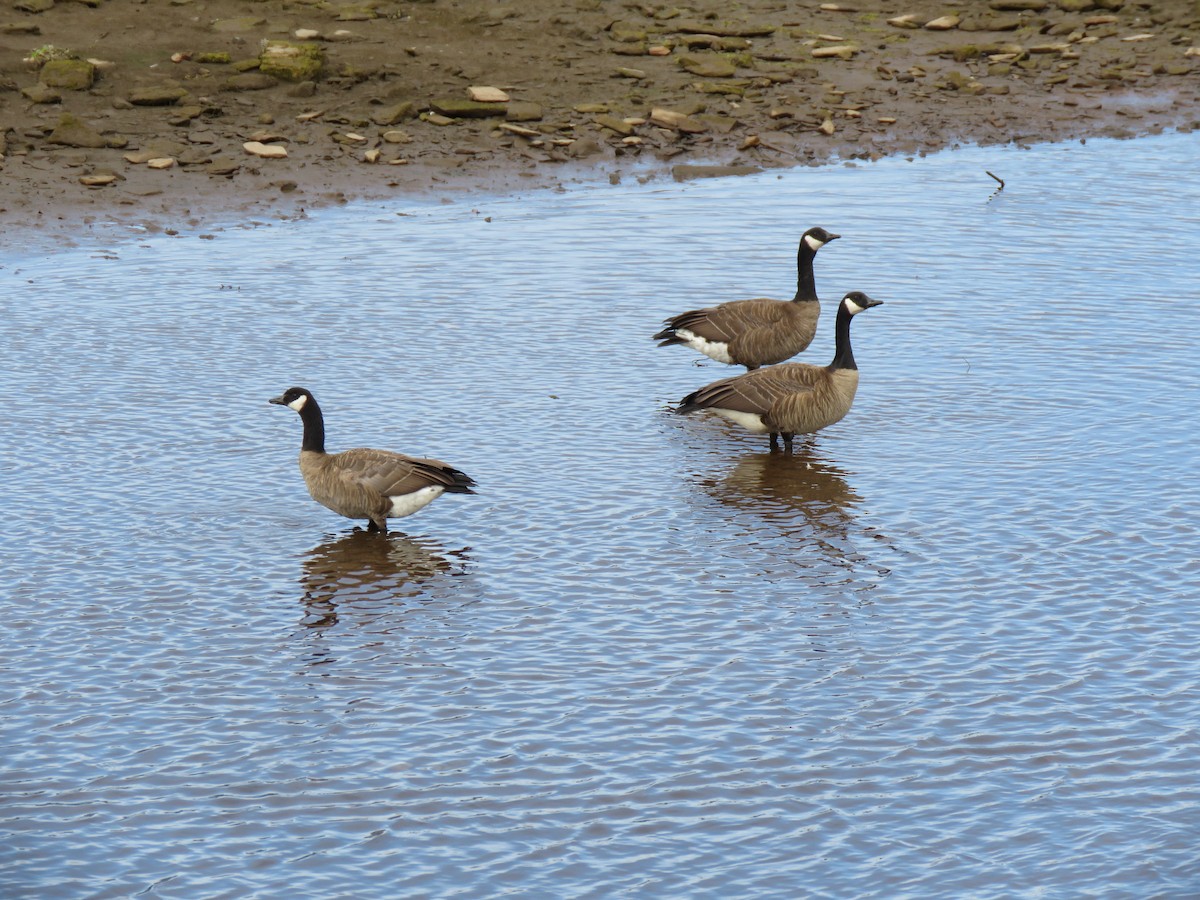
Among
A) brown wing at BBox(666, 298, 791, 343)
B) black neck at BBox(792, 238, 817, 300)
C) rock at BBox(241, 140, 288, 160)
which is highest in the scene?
rock at BBox(241, 140, 288, 160)

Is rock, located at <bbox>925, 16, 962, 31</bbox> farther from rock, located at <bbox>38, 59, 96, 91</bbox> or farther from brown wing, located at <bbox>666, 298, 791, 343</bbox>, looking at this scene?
brown wing, located at <bbox>666, 298, 791, 343</bbox>

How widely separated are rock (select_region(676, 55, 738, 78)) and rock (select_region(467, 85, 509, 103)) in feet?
13.5

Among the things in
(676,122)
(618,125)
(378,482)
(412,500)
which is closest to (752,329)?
(412,500)

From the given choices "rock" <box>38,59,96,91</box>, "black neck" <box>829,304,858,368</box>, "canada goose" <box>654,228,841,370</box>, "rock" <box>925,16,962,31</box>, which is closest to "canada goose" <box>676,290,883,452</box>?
"black neck" <box>829,304,858,368</box>

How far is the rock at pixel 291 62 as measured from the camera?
2950cm

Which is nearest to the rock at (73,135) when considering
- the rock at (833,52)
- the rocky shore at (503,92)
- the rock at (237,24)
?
the rocky shore at (503,92)

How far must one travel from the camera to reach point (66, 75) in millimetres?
28250

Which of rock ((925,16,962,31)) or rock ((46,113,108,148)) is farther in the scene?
rock ((925,16,962,31))

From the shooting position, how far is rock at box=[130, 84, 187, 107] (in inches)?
1108

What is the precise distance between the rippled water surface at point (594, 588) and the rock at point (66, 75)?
5.97m

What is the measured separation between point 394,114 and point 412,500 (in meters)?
16.0

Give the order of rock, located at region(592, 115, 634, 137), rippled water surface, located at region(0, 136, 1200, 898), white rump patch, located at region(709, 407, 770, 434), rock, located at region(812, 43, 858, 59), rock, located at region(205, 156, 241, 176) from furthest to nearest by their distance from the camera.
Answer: rock, located at region(812, 43, 858, 59) < rock, located at region(592, 115, 634, 137) < rock, located at region(205, 156, 241, 176) < white rump patch, located at region(709, 407, 770, 434) < rippled water surface, located at region(0, 136, 1200, 898)

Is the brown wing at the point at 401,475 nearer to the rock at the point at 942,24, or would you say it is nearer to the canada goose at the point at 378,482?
the canada goose at the point at 378,482

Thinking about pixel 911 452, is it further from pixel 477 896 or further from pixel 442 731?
pixel 477 896
